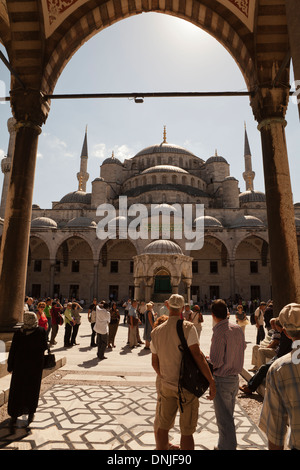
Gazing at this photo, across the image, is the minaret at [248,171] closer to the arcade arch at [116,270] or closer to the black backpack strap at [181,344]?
the arcade arch at [116,270]

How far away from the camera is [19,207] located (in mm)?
5176

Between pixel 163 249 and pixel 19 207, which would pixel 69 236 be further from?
pixel 19 207

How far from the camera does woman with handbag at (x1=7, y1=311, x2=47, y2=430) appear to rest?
304 centimetres

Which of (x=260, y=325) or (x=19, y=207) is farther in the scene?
(x=260, y=325)

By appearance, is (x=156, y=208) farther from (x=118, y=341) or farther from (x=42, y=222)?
(x=118, y=341)

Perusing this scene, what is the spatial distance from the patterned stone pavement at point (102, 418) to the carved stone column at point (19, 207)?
1468mm

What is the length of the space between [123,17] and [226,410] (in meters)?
7.81

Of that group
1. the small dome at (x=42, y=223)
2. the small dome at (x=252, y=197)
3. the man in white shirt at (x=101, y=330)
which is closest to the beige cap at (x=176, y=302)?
the man in white shirt at (x=101, y=330)

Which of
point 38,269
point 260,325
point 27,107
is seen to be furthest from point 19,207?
point 38,269

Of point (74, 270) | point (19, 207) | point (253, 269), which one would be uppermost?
point (253, 269)

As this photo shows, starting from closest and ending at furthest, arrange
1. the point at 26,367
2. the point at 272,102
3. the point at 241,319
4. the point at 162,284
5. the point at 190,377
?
the point at 190,377
the point at 26,367
the point at 272,102
the point at 241,319
the point at 162,284

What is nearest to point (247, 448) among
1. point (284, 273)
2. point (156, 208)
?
point (284, 273)

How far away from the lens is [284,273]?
4527 millimetres

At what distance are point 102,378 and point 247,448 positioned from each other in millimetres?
2810
